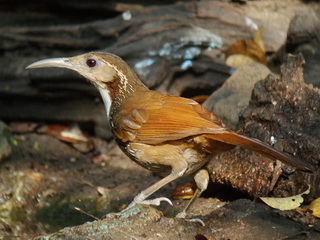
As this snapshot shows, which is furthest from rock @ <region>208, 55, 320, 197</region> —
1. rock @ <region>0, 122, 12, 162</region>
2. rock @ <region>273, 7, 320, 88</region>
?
rock @ <region>0, 122, 12, 162</region>

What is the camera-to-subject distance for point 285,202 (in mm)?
4129

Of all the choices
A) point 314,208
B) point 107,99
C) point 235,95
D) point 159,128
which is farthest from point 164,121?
point 235,95

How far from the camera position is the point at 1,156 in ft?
19.9

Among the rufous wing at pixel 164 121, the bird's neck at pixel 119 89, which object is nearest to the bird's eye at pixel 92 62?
the bird's neck at pixel 119 89

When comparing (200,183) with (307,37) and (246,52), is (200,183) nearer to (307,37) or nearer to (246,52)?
(307,37)

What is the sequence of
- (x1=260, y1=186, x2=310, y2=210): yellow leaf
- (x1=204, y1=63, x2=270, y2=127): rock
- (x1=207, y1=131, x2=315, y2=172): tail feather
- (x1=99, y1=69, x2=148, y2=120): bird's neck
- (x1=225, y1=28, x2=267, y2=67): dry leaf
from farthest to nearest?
(x1=225, y1=28, x2=267, y2=67): dry leaf < (x1=204, y1=63, x2=270, y2=127): rock < (x1=99, y1=69, x2=148, y2=120): bird's neck < (x1=260, y1=186, x2=310, y2=210): yellow leaf < (x1=207, y1=131, x2=315, y2=172): tail feather

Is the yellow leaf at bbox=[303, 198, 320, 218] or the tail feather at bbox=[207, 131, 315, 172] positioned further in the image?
the yellow leaf at bbox=[303, 198, 320, 218]

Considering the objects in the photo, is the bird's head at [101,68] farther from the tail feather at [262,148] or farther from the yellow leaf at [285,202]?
the yellow leaf at [285,202]

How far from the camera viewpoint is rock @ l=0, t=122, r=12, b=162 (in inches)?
240

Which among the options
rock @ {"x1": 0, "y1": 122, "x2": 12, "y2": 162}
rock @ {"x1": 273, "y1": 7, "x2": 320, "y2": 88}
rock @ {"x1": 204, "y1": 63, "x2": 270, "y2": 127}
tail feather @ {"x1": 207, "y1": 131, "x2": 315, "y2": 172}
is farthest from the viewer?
rock @ {"x1": 273, "y1": 7, "x2": 320, "y2": 88}

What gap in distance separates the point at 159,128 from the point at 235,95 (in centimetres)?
172

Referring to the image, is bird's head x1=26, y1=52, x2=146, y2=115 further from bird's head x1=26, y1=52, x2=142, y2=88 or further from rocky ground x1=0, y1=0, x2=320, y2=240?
rocky ground x1=0, y1=0, x2=320, y2=240

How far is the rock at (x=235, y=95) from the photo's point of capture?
5.54m

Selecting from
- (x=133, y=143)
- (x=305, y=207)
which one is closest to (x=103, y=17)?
(x=133, y=143)
